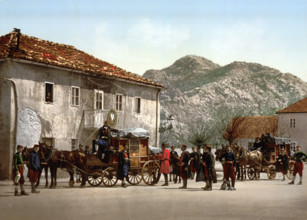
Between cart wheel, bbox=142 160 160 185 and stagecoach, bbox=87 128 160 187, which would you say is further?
cart wheel, bbox=142 160 160 185

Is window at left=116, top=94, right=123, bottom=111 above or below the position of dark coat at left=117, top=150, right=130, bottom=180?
above

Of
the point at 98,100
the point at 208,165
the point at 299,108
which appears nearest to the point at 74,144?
the point at 98,100

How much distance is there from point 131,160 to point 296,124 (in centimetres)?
5295

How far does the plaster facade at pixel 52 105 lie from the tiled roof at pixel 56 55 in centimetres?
39

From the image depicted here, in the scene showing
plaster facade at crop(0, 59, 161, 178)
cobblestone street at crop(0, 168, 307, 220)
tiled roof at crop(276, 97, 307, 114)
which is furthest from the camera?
tiled roof at crop(276, 97, 307, 114)

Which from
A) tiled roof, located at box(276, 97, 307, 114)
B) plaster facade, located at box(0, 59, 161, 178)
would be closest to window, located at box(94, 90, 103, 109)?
plaster facade, located at box(0, 59, 161, 178)

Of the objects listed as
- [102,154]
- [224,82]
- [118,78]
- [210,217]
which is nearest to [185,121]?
[224,82]

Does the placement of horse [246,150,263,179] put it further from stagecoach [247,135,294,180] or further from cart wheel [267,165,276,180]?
cart wheel [267,165,276,180]

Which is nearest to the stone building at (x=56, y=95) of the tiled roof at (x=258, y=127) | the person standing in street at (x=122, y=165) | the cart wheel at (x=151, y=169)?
the cart wheel at (x=151, y=169)

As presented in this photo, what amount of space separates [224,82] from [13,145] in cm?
14913

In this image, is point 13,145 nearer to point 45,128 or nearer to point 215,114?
point 45,128

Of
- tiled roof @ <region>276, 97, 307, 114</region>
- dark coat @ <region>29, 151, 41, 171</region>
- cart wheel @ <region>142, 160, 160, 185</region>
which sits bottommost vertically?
cart wheel @ <region>142, 160, 160, 185</region>

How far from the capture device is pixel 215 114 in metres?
146

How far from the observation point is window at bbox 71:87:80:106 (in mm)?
28219
